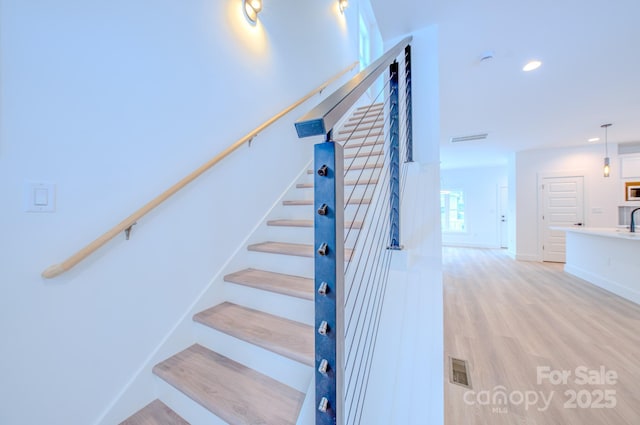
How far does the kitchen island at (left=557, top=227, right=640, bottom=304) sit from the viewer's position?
347cm

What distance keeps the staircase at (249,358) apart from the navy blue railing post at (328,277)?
26 cm

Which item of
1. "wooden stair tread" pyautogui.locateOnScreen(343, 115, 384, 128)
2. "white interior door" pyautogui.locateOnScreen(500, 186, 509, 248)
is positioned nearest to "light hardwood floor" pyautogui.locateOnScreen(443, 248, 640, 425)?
"wooden stair tread" pyautogui.locateOnScreen(343, 115, 384, 128)

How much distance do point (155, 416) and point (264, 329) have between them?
0.62m

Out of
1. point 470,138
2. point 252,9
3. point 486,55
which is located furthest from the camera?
point 470,138

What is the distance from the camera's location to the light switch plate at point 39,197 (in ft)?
3.17

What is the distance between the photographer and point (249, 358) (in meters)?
1.24

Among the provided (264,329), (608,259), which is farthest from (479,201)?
(264,329)

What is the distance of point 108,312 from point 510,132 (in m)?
6.18

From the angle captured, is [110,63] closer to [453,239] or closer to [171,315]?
[171,315]

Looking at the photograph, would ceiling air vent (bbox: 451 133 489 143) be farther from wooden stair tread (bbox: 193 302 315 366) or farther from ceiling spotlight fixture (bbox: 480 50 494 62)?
wooden stair tread (bbox: 193 302 315 366)

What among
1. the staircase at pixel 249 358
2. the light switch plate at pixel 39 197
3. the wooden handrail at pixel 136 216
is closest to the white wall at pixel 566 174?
the staircase at pixel 249 358

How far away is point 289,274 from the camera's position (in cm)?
168

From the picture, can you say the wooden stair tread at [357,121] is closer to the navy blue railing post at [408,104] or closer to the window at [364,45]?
the navy blue railing post at [408,104]

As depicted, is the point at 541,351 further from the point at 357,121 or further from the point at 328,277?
the point at 357,121
